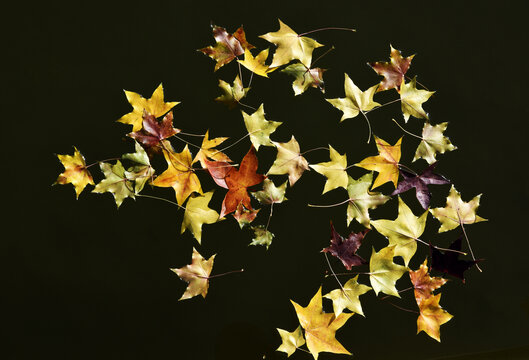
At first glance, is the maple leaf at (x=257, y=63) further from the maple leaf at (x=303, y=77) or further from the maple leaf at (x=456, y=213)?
the maple leaf at (x=456, y=213)

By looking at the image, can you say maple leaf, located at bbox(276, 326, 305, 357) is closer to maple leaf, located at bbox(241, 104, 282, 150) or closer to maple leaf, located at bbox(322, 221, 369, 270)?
maple leaf, located at bbox(322, 221, 369, 270)

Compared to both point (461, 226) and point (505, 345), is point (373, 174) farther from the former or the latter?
point (505, 345)

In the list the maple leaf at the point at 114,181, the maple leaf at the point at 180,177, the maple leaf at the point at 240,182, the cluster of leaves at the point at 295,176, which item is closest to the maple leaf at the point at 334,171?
the cluster of leaves at the point at 295,176

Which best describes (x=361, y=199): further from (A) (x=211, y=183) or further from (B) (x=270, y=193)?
(A) (x=211, y=183)

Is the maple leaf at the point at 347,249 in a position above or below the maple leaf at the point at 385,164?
below

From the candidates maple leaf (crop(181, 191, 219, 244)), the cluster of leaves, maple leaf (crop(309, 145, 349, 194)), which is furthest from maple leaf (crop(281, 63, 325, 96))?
maple leaf (crop(181, 191, 219, 244))

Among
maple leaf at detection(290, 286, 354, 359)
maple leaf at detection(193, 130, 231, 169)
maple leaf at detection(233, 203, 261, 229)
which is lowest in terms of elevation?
maple leaf at detection(290, 286, 354, 359)

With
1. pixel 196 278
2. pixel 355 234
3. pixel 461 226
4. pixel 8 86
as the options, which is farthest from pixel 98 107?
pixel 461 226
